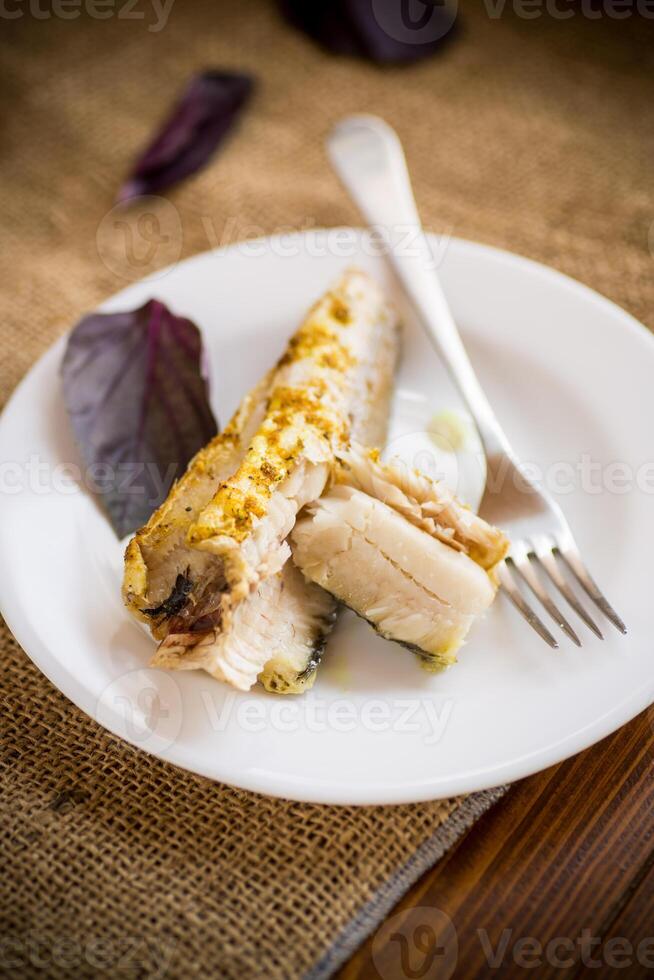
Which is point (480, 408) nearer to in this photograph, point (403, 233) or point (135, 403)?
point (403, 233)

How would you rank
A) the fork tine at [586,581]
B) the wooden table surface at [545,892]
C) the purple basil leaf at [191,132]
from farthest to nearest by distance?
the purple basil leaf at [191,132] → the fork tine at [586,581] → the wooden table surface at [545,892]

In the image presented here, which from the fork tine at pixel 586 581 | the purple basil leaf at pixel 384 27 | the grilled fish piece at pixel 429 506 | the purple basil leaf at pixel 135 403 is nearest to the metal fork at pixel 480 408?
the fork tine at pixel 586 581

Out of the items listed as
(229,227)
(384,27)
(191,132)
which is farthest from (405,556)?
(384,27)

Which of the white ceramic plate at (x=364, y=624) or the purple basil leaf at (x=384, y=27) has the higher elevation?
the purple basil leaf at (x=384, y=27)

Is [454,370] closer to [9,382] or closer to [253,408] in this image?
[253,408]

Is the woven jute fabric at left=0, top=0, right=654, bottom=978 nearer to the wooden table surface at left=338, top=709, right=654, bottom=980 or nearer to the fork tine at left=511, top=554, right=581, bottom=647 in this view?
the wooden table surface at left=338, top=709, right=654, bottom=980

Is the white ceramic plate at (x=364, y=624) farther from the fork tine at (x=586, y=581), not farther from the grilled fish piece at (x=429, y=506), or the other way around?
the grilled fish piece at (x=429, y=506)

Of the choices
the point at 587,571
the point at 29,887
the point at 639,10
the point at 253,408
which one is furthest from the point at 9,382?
the point at 639,10
